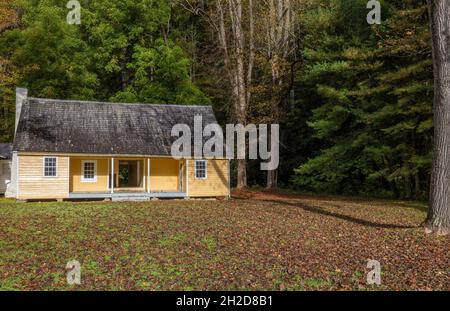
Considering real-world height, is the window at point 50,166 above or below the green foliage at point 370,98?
below

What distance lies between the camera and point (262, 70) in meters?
37.2

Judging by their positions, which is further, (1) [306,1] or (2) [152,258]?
(1) [306,1]

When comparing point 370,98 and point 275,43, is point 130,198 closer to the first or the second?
point 370,98

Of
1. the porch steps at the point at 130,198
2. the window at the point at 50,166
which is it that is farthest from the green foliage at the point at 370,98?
the window at the point at 50,166

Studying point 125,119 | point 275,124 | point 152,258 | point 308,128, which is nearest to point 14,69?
point 125,119

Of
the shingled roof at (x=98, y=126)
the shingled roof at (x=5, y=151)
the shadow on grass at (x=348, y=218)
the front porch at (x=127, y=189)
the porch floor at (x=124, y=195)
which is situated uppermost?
the shingled roof at (x=98, y=126)

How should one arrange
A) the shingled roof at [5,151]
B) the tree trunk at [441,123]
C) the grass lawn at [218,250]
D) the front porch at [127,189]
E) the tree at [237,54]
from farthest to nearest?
the tree at [237,54], the shingled roof at [5,151], the front porch at [127,189], the tree trunk at [441,123], the grass lawn at [218,250]

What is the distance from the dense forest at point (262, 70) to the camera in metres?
27.0

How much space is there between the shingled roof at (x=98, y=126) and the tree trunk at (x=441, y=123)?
608 inches

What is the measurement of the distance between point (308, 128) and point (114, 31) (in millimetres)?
16887

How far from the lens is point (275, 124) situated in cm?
3347

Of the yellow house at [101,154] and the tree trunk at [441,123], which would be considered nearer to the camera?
the tree trunk at [441,123]

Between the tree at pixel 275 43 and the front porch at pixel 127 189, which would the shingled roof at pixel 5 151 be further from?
the tree at pixel 275 43
